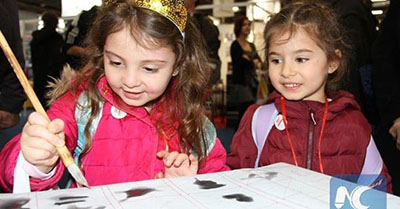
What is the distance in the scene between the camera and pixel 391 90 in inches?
57.9

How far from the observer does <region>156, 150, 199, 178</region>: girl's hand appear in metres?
0.92

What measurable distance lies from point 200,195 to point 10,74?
3.71ft

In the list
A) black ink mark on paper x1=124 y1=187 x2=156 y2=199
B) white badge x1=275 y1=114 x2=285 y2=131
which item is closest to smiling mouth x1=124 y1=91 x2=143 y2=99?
black ink mark on paper x1=124 y1=187 x2=156 y2=199

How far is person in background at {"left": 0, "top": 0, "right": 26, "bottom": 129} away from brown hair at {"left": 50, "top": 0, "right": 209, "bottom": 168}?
0.40 m

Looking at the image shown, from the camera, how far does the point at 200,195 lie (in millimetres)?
582

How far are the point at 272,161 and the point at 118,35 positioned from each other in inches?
22.5

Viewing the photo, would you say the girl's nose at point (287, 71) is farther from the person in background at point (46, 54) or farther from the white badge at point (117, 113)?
the person in background at point (46, 54)

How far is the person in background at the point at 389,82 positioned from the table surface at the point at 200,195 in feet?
2.98

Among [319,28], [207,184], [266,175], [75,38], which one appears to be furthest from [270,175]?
[75,38]

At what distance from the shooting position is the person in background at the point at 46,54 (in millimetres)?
3131

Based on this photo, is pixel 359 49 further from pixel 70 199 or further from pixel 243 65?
pixel 243 65

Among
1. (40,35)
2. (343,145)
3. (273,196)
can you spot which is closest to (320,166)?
(343,145)

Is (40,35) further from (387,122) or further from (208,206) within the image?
(208,206)

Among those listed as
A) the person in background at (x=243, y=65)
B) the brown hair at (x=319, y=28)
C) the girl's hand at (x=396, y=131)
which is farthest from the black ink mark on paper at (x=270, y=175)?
the person in background at (x=243, y=65)
